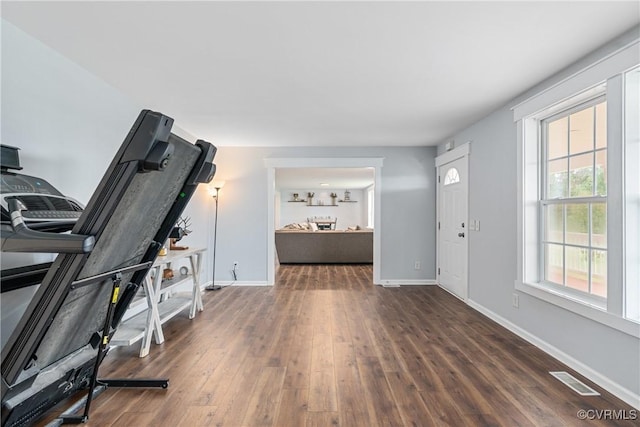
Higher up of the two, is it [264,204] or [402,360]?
[264,204]

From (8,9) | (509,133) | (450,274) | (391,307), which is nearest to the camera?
(8,9)

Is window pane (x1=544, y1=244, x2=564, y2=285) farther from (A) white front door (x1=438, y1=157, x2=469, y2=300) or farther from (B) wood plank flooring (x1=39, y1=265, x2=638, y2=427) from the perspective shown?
(A) white front door (x1=438, y1=157, x2=469, y2=300)

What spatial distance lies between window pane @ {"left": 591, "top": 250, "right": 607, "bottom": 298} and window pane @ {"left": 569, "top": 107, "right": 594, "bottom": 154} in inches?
30.7

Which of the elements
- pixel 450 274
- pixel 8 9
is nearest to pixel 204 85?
pixel 8 9

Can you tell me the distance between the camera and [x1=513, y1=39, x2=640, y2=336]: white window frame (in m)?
2.07

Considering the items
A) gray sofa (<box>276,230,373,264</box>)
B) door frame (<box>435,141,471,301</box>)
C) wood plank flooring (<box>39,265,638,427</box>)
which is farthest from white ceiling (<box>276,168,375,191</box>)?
wood plank flooring (<box>39,265,638,427</box>)

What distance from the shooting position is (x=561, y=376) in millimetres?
2322

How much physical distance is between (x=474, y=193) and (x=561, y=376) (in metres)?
2.25

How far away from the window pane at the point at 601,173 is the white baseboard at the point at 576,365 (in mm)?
1230

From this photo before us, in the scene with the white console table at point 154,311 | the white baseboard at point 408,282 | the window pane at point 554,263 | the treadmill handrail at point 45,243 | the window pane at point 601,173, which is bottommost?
the white baseboard at point 408,282

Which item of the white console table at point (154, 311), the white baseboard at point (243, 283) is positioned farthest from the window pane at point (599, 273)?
the white baseboard at point (243, 283)

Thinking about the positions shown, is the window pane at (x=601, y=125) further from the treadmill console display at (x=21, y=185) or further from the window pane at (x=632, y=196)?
the treadmill console display at (x=21, y=185)

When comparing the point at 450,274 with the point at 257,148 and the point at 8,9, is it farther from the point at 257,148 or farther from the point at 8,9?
the point at 8,9

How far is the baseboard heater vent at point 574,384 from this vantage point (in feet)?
6.92
